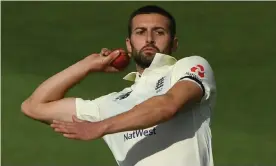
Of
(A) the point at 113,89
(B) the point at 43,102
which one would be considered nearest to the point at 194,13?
(A) the point at 113,89

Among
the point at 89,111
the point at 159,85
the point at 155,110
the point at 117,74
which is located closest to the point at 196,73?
the point at 159,85

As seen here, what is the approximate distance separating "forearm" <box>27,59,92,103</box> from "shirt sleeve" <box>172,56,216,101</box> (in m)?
1.04

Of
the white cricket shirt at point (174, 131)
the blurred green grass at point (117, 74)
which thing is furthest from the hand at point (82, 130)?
the blurred green grass at point (117, 74)

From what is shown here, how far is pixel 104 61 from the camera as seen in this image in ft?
20.7

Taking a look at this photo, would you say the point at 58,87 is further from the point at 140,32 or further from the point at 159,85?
the point at 159,85

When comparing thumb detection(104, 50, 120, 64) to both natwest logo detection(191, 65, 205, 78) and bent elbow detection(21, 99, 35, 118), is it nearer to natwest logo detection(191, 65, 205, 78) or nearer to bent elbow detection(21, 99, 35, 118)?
bent elbow detection(21, 99, 35, 118)

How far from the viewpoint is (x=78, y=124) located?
4902 mm

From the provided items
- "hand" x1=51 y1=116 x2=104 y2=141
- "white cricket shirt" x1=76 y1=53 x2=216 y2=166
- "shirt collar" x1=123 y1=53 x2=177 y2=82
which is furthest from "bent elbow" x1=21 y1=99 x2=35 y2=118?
"hand" x1=51 y1=116 x2=104 y2=141

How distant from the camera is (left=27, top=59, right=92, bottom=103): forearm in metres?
6.36

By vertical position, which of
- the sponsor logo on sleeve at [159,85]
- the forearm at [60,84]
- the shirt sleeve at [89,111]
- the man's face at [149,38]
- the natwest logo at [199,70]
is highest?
the man's face at [149,38]

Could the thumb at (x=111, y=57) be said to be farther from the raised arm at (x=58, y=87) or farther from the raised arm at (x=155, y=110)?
the raised arm at (x=155, y=110)

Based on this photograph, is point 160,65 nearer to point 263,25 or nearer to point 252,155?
point 252,155

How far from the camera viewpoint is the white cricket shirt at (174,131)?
17.7ft

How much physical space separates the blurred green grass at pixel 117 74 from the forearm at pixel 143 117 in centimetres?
674
